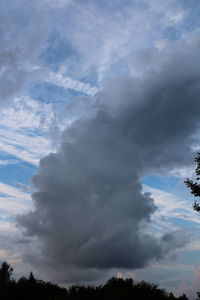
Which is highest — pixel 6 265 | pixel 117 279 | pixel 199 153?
pixel 199 153

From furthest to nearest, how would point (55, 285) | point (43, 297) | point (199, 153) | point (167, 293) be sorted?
point (199, 153)
point (55, 285)
point (43, 297)
point (167, 293)

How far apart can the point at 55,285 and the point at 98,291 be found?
933 cm

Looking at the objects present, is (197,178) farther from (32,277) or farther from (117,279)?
(32,277)

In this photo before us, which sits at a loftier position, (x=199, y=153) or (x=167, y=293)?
(x=199, y=153)

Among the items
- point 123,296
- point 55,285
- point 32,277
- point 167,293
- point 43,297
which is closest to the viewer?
point 123,296

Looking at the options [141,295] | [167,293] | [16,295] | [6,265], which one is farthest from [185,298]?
[6,265]

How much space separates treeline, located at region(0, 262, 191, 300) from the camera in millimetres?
20078

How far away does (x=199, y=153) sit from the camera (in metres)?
34.4

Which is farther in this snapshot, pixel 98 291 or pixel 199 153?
pixel 199 153

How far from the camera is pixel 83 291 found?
2280 centimetres

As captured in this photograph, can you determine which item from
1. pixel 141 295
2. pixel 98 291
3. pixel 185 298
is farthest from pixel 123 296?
pixel 185 298

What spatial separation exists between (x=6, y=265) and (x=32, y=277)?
30.0m

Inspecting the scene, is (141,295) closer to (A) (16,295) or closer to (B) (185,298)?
(B) (185,298)

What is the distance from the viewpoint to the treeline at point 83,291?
65.9ft
